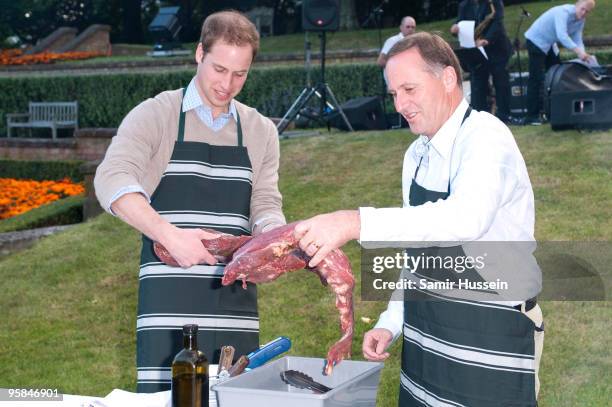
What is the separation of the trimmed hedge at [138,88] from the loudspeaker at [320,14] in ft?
13.7

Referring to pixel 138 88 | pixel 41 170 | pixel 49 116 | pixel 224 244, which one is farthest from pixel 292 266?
pixel 49 116

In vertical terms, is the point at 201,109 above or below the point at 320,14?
above

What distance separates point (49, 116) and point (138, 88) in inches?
99.9

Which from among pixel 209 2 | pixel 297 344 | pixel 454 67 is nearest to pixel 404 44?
pixel 454 67

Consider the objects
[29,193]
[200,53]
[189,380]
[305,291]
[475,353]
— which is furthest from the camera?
[29,193]

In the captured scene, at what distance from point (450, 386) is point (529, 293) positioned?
1.19 feet

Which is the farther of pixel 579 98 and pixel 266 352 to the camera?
pixel 579 98

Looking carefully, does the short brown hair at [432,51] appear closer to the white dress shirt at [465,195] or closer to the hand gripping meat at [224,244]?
the white dress shirt at [465,195]

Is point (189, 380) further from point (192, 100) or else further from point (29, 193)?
point (29, 193)

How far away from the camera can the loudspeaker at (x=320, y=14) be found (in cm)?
1375

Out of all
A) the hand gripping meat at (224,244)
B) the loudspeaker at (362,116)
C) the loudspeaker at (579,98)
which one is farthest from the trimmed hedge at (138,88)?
the hand gripping meat at (224,244)

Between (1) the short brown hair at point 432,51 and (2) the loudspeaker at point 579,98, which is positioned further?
(2) the loudspeaker at point 579,98

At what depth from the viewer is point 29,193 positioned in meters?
16.3

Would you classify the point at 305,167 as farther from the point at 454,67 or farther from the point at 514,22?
the point at 514,22
